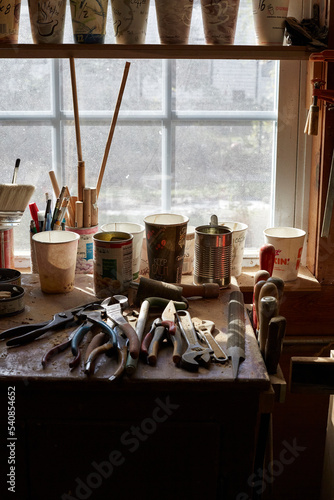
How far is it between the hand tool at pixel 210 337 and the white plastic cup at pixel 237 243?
0.38m

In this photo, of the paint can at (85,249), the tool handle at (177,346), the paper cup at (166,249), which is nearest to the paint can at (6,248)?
the paint can at (85,249)

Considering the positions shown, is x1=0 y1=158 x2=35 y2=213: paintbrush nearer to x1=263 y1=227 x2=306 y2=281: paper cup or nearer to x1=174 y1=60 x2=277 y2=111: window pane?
x1=174 y1=60 x2=277 y2=111: window pane

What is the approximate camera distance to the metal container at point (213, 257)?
1510 millimetres

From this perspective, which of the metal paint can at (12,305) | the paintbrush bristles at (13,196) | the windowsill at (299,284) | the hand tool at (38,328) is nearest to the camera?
the hand tool at (38,328)

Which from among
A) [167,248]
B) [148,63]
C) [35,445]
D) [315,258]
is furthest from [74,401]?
[148,63]

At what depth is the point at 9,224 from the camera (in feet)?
5.11

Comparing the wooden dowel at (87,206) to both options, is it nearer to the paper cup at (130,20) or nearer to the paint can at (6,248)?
the paint can at (6,248)

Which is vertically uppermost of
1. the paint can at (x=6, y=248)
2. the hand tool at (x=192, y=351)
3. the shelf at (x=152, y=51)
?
the shelf at (x=152, y=51)

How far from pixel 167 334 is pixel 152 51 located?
779 mm

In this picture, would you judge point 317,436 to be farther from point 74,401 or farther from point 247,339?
point 74,401

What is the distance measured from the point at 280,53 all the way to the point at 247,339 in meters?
0.81

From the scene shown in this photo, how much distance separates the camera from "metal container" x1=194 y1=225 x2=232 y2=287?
151cm

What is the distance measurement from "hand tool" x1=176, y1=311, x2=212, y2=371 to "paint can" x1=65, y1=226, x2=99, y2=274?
47 centimetres

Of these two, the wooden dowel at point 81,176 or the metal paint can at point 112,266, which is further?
the wooden dowel at point 81,176
